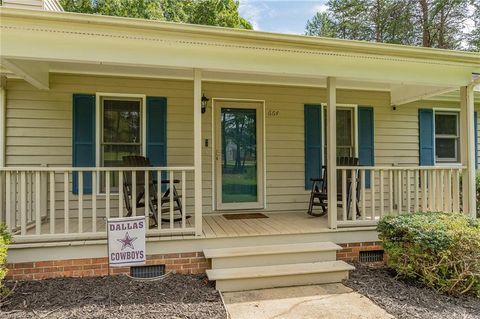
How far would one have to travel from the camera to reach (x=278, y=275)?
131 inches

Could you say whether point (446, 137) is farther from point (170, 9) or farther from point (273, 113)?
point (170, 9)

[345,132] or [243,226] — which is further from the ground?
[345,132]

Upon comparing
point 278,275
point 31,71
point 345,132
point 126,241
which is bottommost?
point 278,275

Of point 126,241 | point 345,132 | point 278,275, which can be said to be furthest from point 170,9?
point 278,275

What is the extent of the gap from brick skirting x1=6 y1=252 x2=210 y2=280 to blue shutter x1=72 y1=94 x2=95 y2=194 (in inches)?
63.3

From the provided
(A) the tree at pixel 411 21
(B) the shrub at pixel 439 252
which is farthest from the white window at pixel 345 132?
(A) the tree at pixel 411 21

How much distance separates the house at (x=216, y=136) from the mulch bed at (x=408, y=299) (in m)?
0.33

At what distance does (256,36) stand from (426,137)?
4341mm

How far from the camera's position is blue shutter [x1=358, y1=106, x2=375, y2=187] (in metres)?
5.83

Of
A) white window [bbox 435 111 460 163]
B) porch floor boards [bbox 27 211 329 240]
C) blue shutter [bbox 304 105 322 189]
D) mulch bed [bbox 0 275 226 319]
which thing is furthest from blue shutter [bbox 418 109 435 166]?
mulch bed [bbox 0 275 226 319]

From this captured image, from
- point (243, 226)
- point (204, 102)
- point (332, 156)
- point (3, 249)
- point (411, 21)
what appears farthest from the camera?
point (411, 21)

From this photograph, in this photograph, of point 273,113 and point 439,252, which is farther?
point 273,113

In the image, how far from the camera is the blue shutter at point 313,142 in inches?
221

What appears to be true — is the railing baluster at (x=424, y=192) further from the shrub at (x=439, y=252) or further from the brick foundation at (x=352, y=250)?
the brick foundation at (x=352, y=250)
